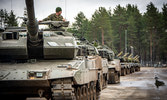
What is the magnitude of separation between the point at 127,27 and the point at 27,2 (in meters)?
92.2

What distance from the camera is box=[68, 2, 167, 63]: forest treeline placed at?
301 ft

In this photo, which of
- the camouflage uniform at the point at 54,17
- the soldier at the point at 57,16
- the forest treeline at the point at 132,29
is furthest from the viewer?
the forest treeline at the point at 132,29

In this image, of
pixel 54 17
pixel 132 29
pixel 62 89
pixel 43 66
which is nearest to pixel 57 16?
pixel 54 17

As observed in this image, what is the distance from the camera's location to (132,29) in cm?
9925

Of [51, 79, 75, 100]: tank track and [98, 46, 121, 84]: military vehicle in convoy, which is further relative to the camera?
[98, 46, 121, 84]: military vehicle in convoy

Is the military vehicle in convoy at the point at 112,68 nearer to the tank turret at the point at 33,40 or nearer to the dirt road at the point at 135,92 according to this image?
the dirt road at the point at 135,92

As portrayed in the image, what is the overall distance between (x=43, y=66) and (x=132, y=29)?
8774 centimetres

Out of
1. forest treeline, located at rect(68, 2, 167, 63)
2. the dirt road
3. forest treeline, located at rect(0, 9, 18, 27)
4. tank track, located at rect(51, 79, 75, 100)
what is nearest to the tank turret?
tank track, located at rect(51, 79, 75, 100)

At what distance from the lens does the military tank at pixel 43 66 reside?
11.9 meters

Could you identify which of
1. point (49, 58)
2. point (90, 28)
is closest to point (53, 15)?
point (49, 58)

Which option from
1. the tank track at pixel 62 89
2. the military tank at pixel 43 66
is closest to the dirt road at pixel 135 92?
the military tank at pixel 43 66

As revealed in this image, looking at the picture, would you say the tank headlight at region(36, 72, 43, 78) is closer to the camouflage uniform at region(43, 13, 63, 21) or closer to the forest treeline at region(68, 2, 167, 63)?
the camouflage uniform at region(43, 13, 63, 21)

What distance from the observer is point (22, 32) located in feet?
48.9

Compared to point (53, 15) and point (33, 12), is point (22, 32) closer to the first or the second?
point (53, 15)
